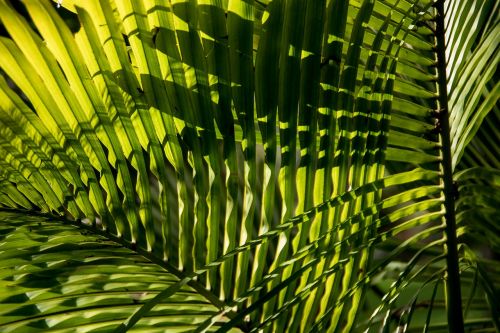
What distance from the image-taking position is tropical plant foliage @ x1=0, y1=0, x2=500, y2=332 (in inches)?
29.4

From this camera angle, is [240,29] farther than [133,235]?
No

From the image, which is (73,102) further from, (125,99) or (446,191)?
(446,191)

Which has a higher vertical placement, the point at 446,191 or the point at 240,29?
the point at 240,29

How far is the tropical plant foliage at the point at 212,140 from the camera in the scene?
0.75 metres

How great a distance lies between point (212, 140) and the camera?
31.6 inches

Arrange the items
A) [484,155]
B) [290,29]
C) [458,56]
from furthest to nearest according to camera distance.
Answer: [484,155] → [458,56] → [290,29]

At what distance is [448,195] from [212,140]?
0.29m

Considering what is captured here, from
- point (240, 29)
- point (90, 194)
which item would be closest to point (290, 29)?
point (240, 29)

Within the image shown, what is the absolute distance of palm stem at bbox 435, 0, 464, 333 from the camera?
737mm

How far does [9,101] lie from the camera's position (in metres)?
0.83

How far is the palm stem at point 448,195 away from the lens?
737 mm

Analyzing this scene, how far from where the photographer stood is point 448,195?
31.0 inches

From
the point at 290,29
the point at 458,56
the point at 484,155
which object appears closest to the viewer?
the point at 290,29

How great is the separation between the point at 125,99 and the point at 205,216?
0.58ft
